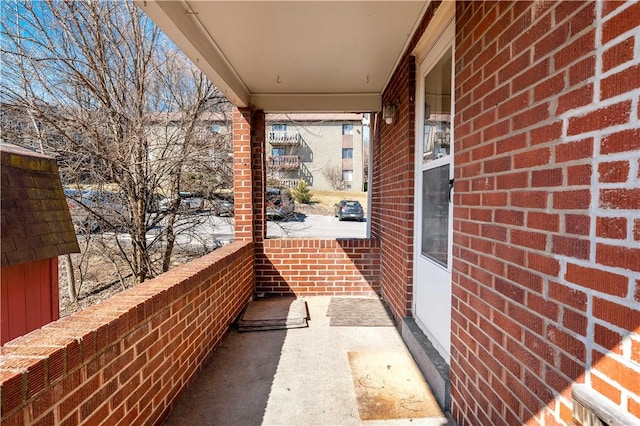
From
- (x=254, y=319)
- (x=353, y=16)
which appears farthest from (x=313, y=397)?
(x=353, y=16)

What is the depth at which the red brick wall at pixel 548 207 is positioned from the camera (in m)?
0.90

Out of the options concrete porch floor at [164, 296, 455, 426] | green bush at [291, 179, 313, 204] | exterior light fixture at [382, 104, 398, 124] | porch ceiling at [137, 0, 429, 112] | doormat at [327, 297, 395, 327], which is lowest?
concrete porch floor at [164, 296, 455, 426]

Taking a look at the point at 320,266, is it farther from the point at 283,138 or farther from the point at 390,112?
the point at 283,138

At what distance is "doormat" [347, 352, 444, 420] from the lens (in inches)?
87.7

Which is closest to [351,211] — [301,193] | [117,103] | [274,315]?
[301,193]

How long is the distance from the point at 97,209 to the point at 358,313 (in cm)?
521

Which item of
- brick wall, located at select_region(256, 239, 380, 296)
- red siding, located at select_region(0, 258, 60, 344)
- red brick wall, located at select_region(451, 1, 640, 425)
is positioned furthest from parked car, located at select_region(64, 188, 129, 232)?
red brick wall, located at select_region(451, 1, 640, 425)

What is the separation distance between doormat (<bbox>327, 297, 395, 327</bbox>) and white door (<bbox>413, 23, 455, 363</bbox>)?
2.55 feet

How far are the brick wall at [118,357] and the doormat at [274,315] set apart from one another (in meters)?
0.64

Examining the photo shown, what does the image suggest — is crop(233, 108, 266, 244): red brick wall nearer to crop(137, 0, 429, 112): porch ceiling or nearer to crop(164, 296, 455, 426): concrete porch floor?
crop(137, 0, 429, 112): porch ceiling

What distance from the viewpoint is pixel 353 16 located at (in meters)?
2.60

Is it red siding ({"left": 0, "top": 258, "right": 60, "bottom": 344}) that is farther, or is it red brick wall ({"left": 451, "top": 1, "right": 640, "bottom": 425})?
red siding ({"left": 0, "top": 258, "right": 60, "bottom": 344})

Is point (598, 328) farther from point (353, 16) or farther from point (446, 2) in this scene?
point (353, 16)

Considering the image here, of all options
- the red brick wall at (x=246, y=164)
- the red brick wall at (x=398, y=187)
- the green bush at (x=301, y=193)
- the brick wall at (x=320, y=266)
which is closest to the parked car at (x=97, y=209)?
the red brick wall at (x=246, y=164)
